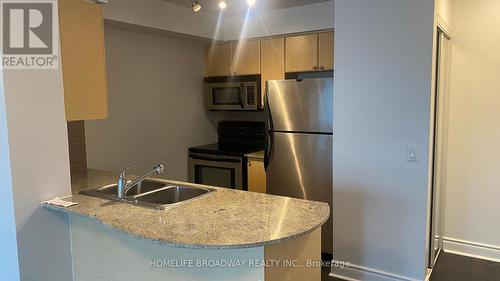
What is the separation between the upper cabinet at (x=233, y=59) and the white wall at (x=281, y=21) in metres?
0.11

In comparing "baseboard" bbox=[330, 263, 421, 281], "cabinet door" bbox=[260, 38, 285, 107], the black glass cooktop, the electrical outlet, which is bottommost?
"baseboard" bbox=[330, 263, 421, 281]

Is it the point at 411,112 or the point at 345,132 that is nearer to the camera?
the point at 411,112

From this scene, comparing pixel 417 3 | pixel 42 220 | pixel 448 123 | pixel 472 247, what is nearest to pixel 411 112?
pixel 417 3

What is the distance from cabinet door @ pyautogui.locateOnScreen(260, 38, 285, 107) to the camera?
3.96 metres

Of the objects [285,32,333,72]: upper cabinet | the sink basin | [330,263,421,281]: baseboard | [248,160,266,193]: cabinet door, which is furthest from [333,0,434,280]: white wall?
the sink basin

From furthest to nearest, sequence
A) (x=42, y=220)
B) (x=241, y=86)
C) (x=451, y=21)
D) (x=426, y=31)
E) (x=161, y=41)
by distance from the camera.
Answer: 1. (x=241, y=86)
2. (x=161, y=41)
3. (x=451, y=21)
4. (x=426, y=31)
5. (x=42, y=220)

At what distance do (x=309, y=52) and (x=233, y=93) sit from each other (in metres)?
1.02

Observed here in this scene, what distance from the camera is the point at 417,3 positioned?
8.26 ft

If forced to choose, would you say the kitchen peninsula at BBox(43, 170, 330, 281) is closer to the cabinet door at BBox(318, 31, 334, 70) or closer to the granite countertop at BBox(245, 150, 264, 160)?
the granite countertop at BBox(245, 150, 264, 160)

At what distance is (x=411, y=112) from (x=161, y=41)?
264cm

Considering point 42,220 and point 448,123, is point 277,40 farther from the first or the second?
point 42,220

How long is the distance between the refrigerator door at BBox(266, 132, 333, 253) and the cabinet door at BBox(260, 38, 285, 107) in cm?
89

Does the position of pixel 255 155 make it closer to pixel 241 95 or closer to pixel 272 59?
pixel 241 95

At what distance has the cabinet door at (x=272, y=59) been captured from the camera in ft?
13.0
